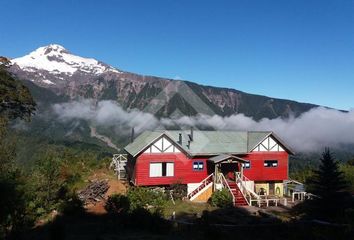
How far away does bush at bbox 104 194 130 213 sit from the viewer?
28886 millimetres

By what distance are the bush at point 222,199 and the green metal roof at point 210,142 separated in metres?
5.21

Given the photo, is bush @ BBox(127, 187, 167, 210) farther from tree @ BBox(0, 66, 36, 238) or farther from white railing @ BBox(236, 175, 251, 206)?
tree @ BBox(0, 66, 36, 238)

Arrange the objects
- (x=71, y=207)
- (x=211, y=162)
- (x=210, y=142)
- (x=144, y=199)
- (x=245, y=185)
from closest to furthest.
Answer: (x=71, y=207), (x=144, y=199), (x=245, y=185), (x=211, y=162), (x=210, y=142)

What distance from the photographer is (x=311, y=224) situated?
22812mm

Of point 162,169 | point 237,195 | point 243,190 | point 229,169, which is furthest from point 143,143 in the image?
point 243,190

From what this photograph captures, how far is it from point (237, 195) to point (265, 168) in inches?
260

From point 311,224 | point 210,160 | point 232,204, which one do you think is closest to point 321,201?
point 311,224

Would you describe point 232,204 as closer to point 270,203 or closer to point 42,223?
point 270,203

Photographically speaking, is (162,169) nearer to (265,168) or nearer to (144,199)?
(144,199)

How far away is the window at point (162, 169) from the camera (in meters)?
38.8

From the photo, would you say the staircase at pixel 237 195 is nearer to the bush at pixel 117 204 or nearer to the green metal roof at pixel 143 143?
the green metal roof at pixel 143 143

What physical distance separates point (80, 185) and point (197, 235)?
21.1 m

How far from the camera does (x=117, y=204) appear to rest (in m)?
29.6

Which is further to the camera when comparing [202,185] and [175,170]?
[175,170]
